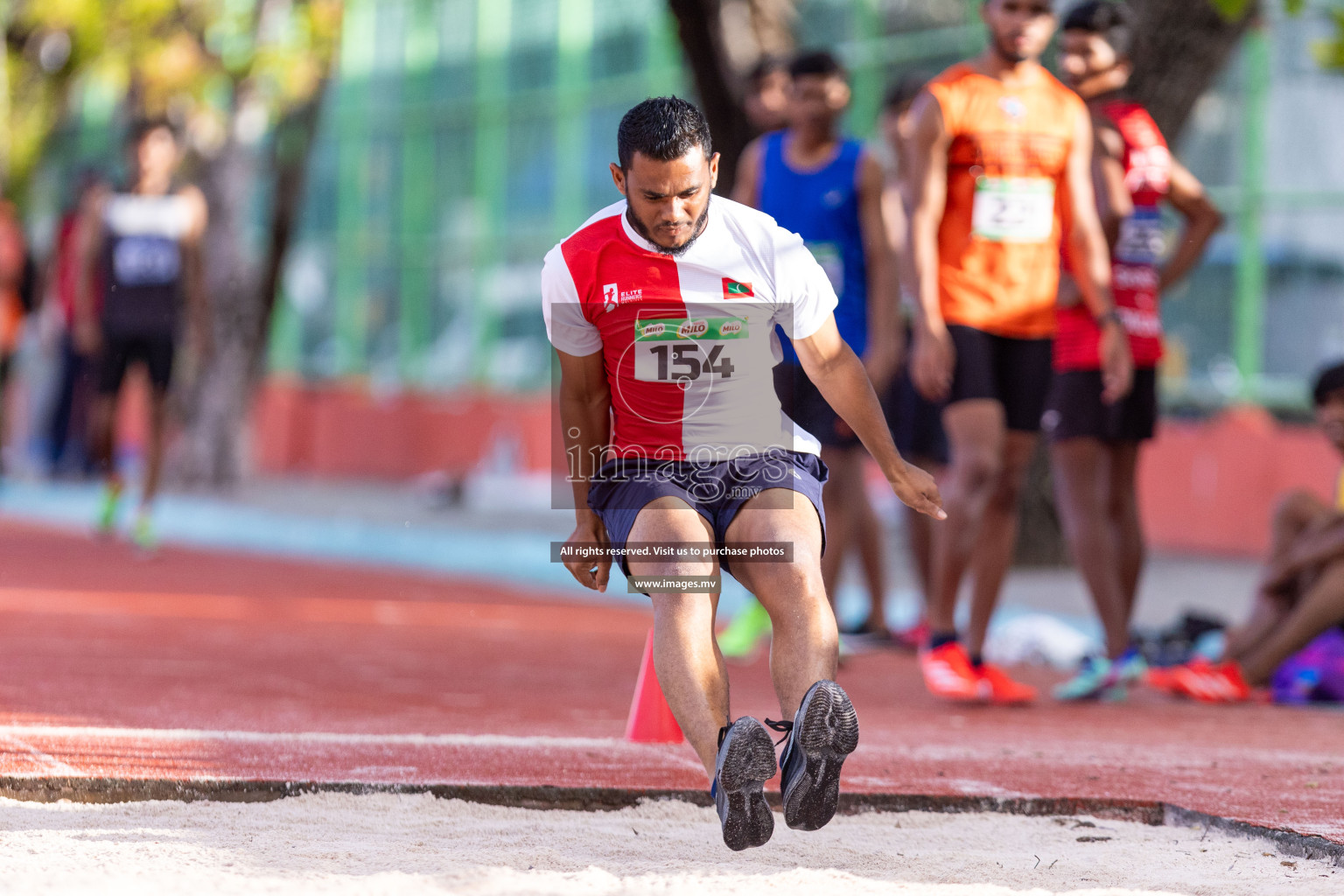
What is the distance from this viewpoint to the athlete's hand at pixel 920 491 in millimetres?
4262

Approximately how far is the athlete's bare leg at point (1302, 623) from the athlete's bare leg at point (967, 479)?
1177 mm

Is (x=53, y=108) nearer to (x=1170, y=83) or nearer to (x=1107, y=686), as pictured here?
(x=1170, y=83)

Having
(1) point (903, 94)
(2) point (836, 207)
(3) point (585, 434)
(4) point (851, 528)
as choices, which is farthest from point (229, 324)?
(3) point (585, 434)

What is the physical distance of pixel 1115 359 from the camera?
21.2 feet

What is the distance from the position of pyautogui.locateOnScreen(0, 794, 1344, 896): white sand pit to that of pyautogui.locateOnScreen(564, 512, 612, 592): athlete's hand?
0.54 m

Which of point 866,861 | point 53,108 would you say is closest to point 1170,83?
point 866,861

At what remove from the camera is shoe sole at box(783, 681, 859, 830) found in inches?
150

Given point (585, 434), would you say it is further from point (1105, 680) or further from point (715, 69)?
point (715, 69)

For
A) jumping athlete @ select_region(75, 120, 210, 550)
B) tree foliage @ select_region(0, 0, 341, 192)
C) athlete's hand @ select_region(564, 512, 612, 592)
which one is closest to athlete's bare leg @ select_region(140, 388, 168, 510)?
jumping athlete @ select_region(75, 120, 210, 550)

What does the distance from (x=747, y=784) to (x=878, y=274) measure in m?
3.77

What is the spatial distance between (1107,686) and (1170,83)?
14.7ft

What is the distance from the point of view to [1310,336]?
1365 cm

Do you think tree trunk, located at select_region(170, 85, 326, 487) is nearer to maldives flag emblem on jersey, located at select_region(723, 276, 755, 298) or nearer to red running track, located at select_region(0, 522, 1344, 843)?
red running track, located at select_region(0, 522, 1344, 843)

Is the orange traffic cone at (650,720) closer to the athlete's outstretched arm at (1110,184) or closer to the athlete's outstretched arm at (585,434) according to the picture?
the athlete's outstretched arm at (585,434)
